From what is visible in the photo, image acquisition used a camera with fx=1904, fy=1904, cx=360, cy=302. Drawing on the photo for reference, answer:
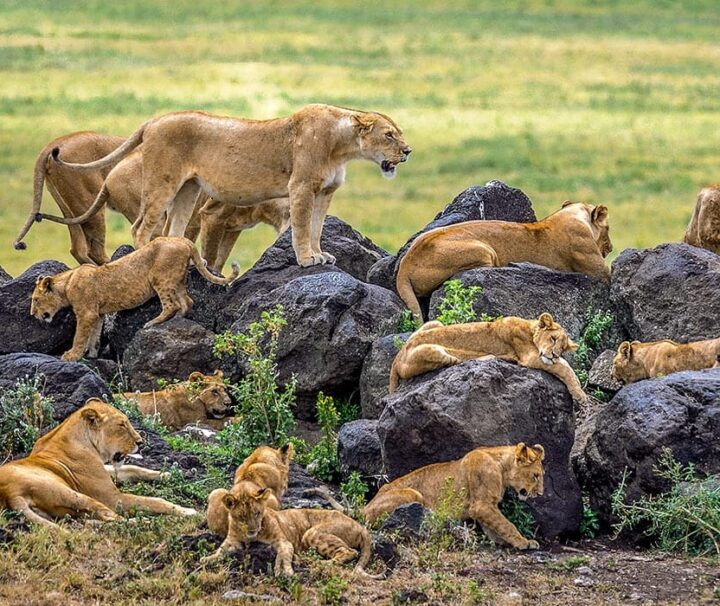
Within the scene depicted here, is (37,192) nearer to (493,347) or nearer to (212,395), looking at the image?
(212,395)

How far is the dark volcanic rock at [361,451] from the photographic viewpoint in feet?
43.3

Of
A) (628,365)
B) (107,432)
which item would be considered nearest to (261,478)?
(107,432)

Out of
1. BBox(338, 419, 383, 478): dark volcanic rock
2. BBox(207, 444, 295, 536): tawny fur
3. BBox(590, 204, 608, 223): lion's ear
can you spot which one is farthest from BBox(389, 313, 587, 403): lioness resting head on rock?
BBox(590, 204, 608, 223): lion's ear

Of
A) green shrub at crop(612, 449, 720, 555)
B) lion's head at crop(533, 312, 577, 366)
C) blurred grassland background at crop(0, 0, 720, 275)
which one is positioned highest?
lion's head at crop(533, 312, 577, 366)

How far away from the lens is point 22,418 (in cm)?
1355

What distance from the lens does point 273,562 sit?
11023 millimetres

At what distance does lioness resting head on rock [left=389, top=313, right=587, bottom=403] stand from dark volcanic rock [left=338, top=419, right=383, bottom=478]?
0.38m

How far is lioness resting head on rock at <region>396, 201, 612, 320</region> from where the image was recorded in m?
15.5

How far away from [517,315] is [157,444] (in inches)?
121

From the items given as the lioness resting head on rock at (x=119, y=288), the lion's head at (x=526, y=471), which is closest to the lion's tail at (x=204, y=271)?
the lioness resting head on rock at (x=119, y=288)

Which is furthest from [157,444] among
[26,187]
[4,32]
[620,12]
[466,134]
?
[620,12]

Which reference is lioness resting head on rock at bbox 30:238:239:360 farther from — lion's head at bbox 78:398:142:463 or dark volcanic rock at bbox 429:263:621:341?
lion's head at bbox 78:398:142:463

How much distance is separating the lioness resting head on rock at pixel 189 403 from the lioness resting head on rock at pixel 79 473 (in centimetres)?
196

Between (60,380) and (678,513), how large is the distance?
15.8 feet
